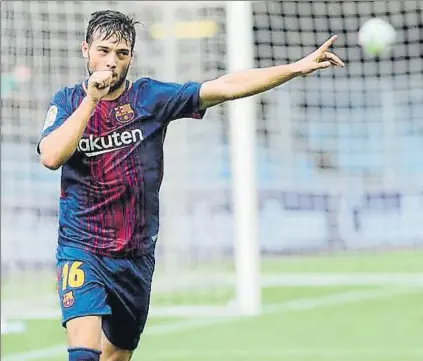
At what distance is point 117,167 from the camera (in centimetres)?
522

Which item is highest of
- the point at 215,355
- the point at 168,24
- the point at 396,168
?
the point at 168,24

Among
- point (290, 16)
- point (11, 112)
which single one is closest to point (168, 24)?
point (290, 16)

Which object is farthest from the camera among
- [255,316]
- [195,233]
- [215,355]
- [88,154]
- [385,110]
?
[385,110]

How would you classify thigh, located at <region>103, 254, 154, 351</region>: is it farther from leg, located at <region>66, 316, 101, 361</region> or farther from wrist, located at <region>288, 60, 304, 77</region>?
wrist, located at <region>288, 60, 304, 77</region>

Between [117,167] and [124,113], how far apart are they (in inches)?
9.9

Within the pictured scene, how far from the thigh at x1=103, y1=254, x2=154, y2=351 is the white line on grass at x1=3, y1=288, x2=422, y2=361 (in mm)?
3165

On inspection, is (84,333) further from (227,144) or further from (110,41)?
(227,144)

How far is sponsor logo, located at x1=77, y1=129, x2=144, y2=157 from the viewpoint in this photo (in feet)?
16.9

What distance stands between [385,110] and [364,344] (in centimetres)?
747


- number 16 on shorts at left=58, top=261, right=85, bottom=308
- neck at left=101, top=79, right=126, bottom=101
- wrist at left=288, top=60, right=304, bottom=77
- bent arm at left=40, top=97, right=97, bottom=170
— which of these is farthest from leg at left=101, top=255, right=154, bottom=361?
wrist at left=288, top=60, right=304, bottom=77

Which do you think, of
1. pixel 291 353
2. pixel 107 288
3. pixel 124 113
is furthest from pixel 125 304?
pixel 291 353

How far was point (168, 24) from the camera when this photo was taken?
494 inches

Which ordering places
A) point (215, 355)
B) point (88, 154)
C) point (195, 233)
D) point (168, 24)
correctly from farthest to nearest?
1. point (195, 233)
2. point (168, 24)
3. point (215, 355)
4. point (88, 154)

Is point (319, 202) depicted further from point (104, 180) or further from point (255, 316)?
point (104, 180)
